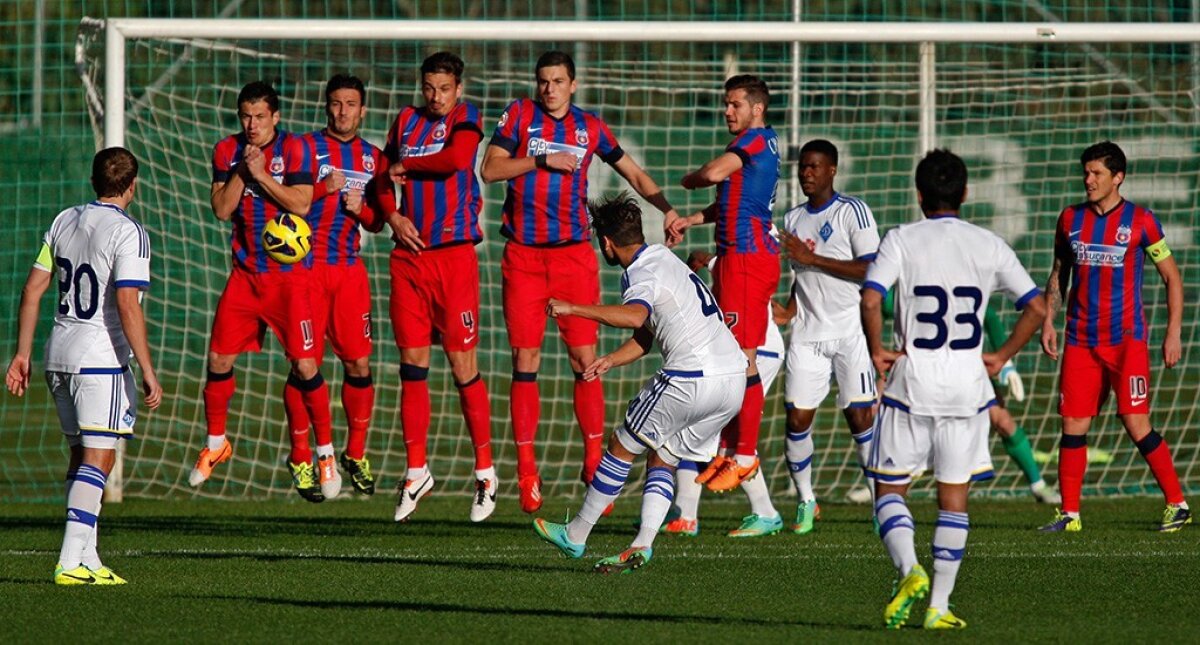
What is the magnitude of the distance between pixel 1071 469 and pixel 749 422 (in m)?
2.13

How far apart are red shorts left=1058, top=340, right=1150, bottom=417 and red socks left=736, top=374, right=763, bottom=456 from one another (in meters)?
1.96

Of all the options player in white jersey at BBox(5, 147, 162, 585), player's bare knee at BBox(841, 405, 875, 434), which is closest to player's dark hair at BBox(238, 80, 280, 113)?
player in white jersey at BBox(5, 147, 162, 585)

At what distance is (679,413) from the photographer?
8.70 metres

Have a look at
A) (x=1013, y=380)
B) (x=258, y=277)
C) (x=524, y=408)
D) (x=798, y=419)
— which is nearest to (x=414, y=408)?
(x=524, y=408)

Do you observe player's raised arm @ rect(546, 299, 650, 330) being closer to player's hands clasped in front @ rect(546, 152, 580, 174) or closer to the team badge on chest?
player's hands clasped in front @ rect(546, 152, 580, 174)

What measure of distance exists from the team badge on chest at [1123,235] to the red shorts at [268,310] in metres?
5.20

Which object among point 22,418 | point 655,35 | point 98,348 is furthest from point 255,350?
point 22,418

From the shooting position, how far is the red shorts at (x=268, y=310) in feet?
36.1

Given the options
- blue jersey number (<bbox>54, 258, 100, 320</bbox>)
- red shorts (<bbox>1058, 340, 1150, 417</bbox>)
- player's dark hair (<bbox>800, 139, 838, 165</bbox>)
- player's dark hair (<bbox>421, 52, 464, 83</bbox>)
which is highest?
player's dark hair (<bbox>421, 52, 464, 83</bbox>)

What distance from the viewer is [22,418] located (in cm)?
1839

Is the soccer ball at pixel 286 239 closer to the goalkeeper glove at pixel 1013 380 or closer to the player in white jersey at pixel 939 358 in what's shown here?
the player in white jersey at pixel 939 358

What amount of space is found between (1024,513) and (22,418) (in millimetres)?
11038

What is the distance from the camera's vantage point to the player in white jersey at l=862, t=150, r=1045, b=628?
7.08 metres

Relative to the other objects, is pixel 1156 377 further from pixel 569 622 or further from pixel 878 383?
pixel 569 622
